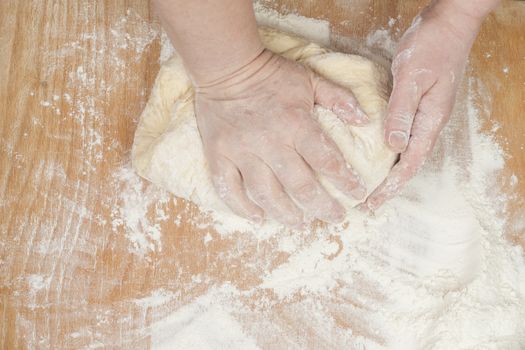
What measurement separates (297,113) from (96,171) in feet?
1.64

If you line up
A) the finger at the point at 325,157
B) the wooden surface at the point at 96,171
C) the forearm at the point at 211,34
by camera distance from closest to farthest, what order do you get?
the forearm at the point at 211,34 → the finger at the point at 325,157 → the wooden surface at the point at 96,171

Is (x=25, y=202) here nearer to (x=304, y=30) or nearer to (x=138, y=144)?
(x=138, y=144)

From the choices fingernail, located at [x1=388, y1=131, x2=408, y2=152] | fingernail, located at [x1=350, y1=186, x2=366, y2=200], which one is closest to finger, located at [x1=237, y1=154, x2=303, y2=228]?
fingernail, located at [x1=350, y1=186, x2=366, y2=200]

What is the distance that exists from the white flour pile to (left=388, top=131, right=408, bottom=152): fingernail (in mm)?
199

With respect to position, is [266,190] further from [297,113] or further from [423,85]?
[423,85]

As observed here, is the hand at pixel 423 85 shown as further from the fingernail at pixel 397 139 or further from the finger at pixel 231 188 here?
the finger at pixel 231 188

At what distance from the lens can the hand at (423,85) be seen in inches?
48.9

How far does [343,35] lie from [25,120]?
0.79 meters

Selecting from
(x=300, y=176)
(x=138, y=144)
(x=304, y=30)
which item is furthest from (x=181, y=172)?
(x=304, y=30)

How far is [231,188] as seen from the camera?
1281 millimetres

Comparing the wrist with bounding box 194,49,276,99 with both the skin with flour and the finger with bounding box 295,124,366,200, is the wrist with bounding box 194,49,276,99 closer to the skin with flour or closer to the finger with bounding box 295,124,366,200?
the skin with flour

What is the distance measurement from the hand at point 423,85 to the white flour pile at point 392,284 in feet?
0.48

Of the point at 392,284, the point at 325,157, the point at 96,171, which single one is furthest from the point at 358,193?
the point at 96,171

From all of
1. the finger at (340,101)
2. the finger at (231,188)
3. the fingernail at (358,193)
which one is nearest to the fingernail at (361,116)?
the finger at (340,101)
